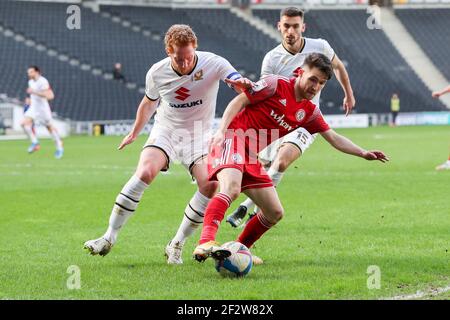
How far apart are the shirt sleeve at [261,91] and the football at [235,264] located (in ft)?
4.43

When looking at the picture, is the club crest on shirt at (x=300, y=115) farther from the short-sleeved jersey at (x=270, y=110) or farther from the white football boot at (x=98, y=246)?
the white football boot at (x=98, y=246)

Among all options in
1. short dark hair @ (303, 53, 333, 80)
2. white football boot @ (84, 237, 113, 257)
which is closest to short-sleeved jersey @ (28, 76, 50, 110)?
white football boot @ (84, 237, 113, 257)

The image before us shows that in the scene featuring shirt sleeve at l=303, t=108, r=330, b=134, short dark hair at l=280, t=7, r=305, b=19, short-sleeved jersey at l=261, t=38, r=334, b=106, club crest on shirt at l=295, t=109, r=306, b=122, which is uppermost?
short dark hair at l=280, t=7, r=305, b=19

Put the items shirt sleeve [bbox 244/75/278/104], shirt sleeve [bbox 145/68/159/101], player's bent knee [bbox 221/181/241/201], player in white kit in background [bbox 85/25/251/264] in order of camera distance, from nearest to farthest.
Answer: player's bent knee [bbox 221/181/241/201], shirt sleeve [bbox 244/75/278/104], player in white kit in background [bbox 85/25/251/264], shirt sleeve [bbox 145/68/159/101]

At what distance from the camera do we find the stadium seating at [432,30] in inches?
2101

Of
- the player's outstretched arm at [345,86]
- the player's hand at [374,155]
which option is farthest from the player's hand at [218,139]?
the player's outstretched arm at [345,86]

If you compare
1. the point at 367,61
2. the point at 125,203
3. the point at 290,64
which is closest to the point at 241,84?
the point at 125,203

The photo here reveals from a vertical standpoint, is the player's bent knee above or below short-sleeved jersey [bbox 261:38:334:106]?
below

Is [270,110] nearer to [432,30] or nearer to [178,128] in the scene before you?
[178,128]

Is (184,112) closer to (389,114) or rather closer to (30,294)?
(30,294)

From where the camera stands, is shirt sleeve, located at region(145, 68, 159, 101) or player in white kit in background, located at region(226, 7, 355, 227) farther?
player in white kit in background, located at region(226, 7, 355, 227)

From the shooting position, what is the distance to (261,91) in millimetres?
7805

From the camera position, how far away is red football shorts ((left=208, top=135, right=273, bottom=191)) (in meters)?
7.68

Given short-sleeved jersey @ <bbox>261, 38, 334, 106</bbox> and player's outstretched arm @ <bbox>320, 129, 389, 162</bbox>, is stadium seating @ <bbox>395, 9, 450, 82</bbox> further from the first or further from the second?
player's outstretched arm @ <bbox>320, 129, 389, 162</bbox>
